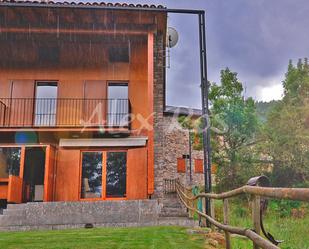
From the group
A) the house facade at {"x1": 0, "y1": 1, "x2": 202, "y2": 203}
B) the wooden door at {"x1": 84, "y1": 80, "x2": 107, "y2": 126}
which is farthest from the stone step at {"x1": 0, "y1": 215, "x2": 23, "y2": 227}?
the wooden door at {"x1": 84, "y1": 80, "x2": 107, "y2": 126}

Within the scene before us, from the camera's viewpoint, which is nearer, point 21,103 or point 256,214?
point 256,214

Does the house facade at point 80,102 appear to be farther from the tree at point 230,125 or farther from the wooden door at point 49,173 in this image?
the tree at point 230,125

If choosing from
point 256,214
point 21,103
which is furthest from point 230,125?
point 256,214

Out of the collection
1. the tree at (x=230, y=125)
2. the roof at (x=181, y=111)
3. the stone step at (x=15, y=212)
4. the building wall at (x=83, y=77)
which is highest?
the roof at (x=181, y=111)

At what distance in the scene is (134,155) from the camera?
1344cm

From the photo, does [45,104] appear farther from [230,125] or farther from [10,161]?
[230,125]

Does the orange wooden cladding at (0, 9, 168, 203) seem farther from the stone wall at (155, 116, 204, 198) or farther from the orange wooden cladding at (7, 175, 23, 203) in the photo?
the stone wall at (155, 116, 204, 198)

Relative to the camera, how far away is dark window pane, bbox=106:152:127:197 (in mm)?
13195

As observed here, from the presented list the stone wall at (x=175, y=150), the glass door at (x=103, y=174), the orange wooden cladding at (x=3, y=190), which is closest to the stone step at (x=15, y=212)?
the orange wooden cladding at (x=3, y=190)

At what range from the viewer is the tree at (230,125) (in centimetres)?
1625

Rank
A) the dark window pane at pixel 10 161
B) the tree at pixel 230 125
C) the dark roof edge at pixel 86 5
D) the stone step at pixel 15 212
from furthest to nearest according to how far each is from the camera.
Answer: the tree at pixel 230 125, the dark window pane at pixel 10 161, the dark roof edge at pixel 86 5, the stone step at pixel 15 212

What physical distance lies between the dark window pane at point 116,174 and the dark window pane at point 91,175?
1.11ft

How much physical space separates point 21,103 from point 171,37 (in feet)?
23.7

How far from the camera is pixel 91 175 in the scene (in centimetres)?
A: 1336
